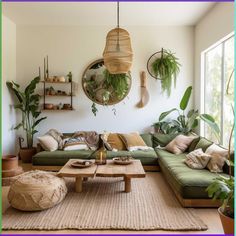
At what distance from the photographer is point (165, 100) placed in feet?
19.5

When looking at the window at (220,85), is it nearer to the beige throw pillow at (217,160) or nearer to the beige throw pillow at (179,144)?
the beige throw pillow at (179,144)

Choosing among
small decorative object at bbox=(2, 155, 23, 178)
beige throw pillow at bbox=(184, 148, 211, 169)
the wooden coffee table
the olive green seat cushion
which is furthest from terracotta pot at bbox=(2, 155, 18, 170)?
beige throw pillow at bbox=(184, 148, 211, 169)

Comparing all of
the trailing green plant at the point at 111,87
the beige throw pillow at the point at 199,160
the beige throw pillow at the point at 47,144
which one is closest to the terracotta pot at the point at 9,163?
the beige throw pillow at the point at 47,144

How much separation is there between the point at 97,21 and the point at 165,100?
2233mm


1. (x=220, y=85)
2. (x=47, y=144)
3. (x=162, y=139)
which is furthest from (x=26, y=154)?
(x=220, y=85)

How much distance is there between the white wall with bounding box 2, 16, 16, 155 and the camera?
208 inches

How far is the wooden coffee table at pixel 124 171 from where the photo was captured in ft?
11.6

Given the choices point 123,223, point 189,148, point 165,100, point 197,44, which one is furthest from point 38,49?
point 123,223

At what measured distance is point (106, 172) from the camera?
142 inches

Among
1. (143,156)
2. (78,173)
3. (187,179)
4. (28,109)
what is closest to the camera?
(187,179)

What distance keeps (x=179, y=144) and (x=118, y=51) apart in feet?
7.70

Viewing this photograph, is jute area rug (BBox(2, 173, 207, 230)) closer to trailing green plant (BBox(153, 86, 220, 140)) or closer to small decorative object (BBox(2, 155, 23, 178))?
small decorative object (BBox(2, 155, 23, 178))

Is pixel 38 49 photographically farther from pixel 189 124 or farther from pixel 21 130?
pixel 189 124

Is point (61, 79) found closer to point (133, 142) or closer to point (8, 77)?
point (8, 77)
